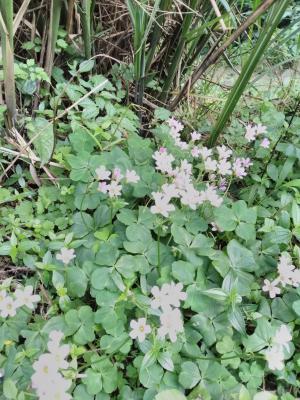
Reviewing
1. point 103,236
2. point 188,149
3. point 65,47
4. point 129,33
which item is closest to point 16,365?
point 103,236

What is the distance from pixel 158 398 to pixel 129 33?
1.31 meters

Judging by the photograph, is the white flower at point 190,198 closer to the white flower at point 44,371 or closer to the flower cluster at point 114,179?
the flower cluster at point 114,179

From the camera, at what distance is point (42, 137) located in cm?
145

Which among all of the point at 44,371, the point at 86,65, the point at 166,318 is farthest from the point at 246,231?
the point at 86,65

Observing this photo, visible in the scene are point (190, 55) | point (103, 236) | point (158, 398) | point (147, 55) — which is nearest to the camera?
point (158, 398)

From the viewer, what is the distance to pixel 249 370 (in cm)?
110

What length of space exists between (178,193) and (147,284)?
0.26 meters

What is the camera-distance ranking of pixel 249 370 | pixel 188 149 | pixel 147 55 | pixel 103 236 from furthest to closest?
1. pixel 147 55
2. pixel 188 149
3. pixel 103 236
4. pixel 249 370

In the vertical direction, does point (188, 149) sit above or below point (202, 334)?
above

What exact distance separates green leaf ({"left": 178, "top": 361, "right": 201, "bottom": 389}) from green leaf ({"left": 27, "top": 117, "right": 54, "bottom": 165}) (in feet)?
2.50

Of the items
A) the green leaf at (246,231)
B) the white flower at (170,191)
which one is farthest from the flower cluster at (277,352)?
the white flower at (170,191)

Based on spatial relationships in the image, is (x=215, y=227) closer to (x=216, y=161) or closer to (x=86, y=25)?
(x=216, y=161)

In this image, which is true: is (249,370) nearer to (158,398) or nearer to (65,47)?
(158,398)

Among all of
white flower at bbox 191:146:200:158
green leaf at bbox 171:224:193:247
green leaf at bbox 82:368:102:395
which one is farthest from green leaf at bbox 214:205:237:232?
green leaf at bbox 82:368:102:395
